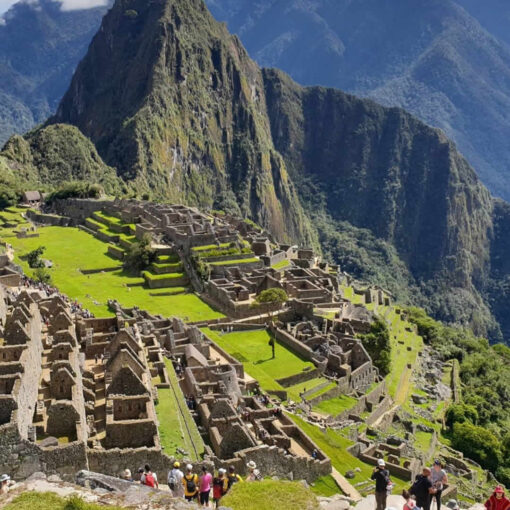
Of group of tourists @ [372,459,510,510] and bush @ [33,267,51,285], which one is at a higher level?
group of tourists @ [372,459,510,510]

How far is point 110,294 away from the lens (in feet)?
195

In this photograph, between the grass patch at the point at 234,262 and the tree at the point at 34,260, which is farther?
the grass patch at the point at 234,262

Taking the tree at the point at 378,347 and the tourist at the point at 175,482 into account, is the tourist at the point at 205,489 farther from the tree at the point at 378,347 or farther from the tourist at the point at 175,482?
the tree at the point at 378,347

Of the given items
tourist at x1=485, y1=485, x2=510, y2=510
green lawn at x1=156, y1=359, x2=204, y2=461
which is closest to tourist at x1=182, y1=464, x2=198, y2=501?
green lawn at x1=156, y1=359, x2=204, y2=461

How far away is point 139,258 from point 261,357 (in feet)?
87.4

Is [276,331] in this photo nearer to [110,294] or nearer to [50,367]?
[110,294]

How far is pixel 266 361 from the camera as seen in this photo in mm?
47594

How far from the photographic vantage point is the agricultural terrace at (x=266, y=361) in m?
43.2

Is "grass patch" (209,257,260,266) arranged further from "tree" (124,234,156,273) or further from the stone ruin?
the stone ruin

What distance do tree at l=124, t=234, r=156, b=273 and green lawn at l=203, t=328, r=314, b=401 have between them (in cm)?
1999

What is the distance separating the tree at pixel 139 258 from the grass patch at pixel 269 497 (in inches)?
2110

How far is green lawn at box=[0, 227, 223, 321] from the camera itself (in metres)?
56.2

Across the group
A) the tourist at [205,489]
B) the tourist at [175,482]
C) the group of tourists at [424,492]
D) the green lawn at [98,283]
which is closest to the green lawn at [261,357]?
the green lawn at [98,283]

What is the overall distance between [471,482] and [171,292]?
34171 mm
